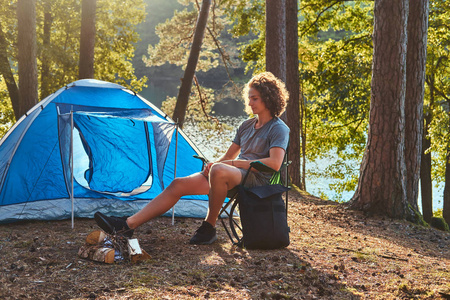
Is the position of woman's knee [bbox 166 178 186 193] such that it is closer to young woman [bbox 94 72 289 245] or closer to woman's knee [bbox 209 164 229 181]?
young woman [bbox 94 72 289 245]

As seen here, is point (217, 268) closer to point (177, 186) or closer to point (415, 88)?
point (177, 186)

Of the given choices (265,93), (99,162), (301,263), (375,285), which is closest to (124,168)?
(99,162)

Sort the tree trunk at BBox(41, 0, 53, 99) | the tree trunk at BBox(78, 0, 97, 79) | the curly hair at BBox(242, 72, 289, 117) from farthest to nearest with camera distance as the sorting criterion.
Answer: the tree trunk at BBox(41, 0, 53, 99) → the tree trunk at BBox(78, 0, 97, 79) → the curly hair at BBox(242, 72, 289, 117)

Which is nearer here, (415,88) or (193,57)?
(415,88)

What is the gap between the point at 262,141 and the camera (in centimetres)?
381

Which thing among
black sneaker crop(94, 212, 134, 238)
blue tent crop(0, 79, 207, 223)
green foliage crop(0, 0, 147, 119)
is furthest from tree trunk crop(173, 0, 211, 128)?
A: black sneaker crop(94, 212, 134, 238)

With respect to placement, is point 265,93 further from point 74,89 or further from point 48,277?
point 74,89

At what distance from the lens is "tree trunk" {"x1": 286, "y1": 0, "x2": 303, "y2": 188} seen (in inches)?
370

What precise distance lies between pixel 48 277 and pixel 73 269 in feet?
0.62

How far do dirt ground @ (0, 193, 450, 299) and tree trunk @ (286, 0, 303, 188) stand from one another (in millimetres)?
4589

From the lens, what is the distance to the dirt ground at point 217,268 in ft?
9.13

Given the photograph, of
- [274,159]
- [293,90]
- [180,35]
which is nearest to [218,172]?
[274,159]

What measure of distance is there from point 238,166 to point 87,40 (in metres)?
5.54

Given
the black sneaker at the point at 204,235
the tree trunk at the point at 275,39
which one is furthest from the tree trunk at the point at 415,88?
the black sneaker at the point at 204,235
